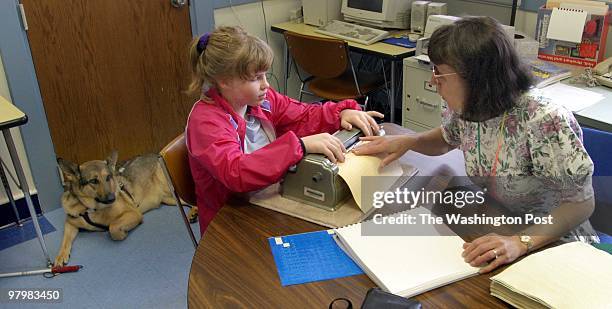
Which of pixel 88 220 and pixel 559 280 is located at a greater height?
pixel 559 280

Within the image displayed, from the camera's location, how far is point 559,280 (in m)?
0.97

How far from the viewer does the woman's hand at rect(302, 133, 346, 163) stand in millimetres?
1298

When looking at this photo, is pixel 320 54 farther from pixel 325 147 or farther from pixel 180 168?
pixel 325 147

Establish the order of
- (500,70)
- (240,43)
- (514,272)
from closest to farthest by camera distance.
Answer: (514,272), (500,70), (240,43)

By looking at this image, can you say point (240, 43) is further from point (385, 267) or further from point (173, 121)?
point (173, 121)

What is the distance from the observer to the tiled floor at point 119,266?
2234mm

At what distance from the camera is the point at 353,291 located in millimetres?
1044

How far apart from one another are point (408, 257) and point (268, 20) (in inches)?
108

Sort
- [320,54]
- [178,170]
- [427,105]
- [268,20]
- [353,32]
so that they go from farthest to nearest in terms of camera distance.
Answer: [268,20] < [353,32] < [320,54] < [427,105] < [178,170]

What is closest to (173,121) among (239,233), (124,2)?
(124,2)

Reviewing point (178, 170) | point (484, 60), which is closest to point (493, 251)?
point (484, 60)

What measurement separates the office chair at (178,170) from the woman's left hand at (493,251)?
0.77 m

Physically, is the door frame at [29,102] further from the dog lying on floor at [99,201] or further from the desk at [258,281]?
the desk at [258,281]

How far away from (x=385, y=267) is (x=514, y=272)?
0.79 feet
